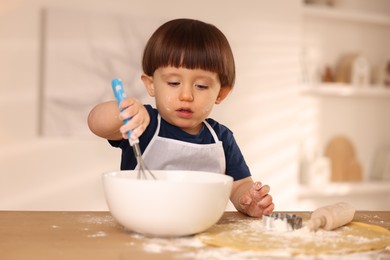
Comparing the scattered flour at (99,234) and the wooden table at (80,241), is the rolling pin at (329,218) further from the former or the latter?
the scattered flour at (99,234)

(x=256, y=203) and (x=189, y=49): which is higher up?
(x=189, y=49)

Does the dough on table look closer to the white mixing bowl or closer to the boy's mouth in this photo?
the white mixing bowl

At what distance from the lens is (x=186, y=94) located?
113 centimetres

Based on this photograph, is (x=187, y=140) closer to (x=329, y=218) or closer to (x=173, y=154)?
(x=173, y=154)

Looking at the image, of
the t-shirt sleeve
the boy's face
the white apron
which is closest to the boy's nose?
the boy's face

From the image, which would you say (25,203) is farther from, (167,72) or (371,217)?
(371,217)

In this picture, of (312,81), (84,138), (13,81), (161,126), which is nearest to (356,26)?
(312,81)

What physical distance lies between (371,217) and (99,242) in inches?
24.1

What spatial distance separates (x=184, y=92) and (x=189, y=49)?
0.30 ft

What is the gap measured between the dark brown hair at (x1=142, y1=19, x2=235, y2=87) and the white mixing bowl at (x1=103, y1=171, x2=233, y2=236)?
0.40m

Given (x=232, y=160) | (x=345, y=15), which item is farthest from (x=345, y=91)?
(x=232, y=160)

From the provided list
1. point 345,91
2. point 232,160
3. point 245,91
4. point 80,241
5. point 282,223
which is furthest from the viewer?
point 345,91

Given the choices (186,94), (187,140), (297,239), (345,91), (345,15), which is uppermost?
(345,15)

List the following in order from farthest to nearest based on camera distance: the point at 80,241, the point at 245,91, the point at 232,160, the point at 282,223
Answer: the point at 245,91
the point at 232,160
the point at 282,223
the point at 80,241
